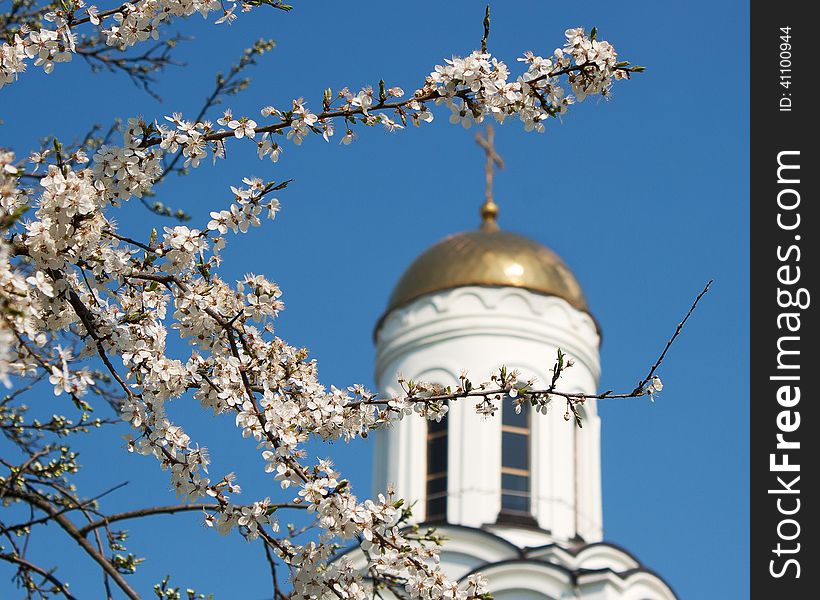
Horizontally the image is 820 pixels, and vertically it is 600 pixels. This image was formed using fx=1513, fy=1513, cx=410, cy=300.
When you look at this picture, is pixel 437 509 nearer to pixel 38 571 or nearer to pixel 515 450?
pixel 515 450

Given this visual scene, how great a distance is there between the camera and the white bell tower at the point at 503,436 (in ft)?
49.2

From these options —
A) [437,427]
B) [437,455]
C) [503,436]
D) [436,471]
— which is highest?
[437,427]

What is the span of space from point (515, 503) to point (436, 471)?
36.3 inches

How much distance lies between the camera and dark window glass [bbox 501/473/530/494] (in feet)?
52.3

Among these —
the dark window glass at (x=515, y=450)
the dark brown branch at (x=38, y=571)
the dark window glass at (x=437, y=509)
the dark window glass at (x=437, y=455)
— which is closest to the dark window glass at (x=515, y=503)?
the dark window glass at (x=515, y=450)

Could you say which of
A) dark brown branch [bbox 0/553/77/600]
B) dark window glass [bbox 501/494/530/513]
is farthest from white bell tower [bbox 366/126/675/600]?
dark brown branch [bbox 0/553/77/600]

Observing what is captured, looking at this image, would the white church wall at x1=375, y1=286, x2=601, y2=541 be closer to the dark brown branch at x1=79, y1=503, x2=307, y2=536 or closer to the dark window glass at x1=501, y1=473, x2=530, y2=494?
the dark window glass at x1=501, y1=473, x2=530, y2=494

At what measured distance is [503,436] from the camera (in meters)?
16.2

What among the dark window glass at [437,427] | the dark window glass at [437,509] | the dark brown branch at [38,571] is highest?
the dark window glass at [437,427]

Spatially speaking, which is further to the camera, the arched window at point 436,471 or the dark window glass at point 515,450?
the dark window glass at point 515,450

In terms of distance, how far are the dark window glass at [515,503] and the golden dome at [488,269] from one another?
245 cm

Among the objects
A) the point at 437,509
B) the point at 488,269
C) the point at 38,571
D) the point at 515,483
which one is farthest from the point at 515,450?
the point at 38,571

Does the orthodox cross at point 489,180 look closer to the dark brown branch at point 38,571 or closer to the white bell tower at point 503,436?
the white bell tower at point 503,436
